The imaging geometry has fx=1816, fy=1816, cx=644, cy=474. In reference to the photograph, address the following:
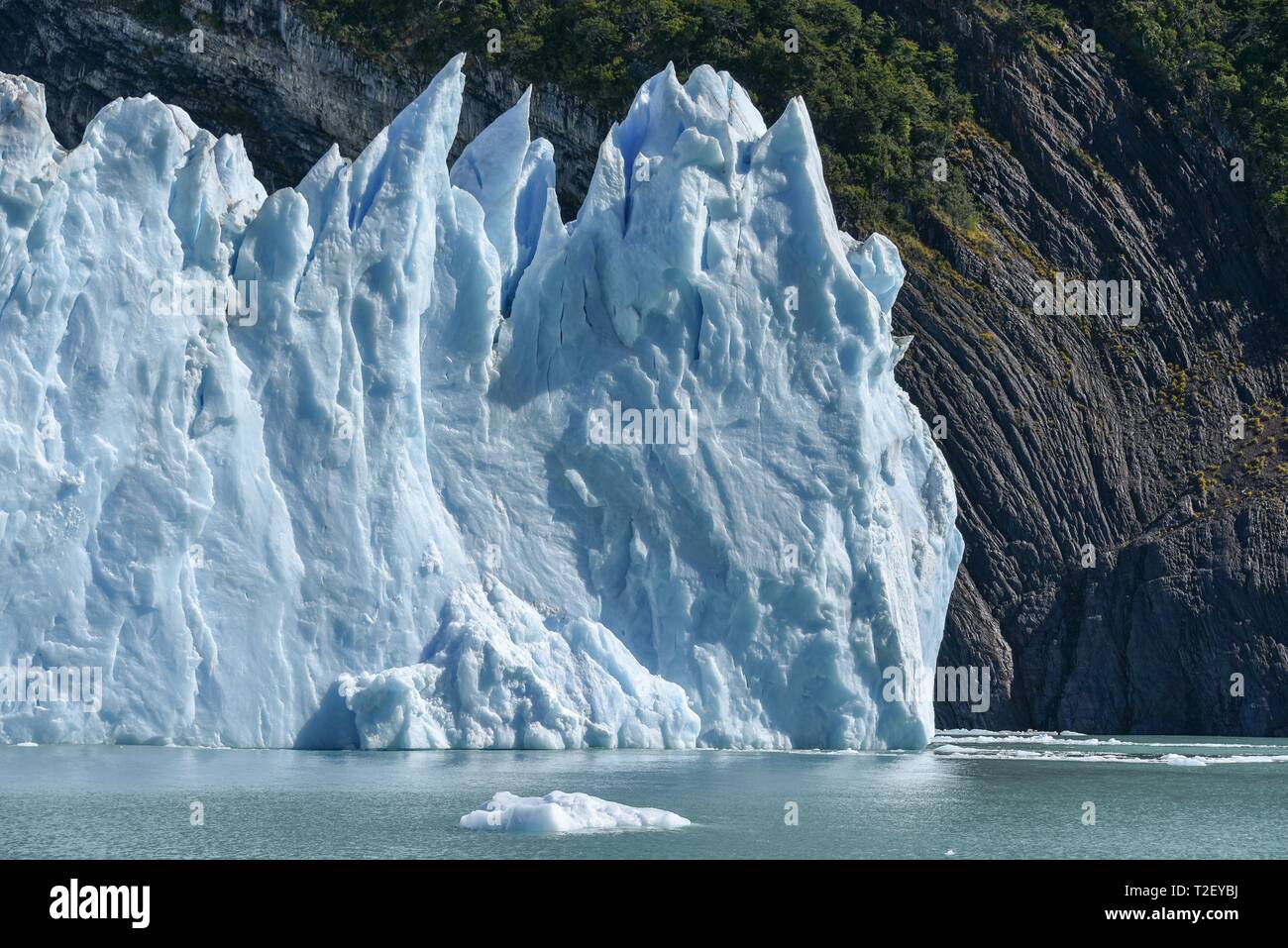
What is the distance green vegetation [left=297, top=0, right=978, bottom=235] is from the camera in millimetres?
42562

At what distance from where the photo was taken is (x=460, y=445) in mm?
26828

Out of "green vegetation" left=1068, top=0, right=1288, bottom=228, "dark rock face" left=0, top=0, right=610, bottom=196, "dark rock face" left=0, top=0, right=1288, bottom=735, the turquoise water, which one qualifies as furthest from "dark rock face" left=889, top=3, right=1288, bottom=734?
the turquoise water

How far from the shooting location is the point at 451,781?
2000cm

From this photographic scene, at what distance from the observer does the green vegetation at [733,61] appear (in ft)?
140

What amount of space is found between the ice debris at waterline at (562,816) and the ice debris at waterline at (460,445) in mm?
7479

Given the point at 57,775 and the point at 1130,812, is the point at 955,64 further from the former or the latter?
the point at 57,775

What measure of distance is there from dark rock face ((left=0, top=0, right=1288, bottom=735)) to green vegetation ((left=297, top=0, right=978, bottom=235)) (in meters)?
0.73

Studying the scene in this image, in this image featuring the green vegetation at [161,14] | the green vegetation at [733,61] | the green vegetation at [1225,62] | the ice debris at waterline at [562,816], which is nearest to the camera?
the ice debris at waterline at [562,816]

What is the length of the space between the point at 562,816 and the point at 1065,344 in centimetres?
2850

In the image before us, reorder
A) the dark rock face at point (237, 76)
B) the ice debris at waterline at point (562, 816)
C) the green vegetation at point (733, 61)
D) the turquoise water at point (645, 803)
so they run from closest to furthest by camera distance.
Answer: the turquoise water at point (645, 803)
the ice debris at waterline at point (562, 816)
the dark rock face at point (237, 76)
the green vegetation at point (733, 61)

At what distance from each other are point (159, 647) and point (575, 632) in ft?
19.3

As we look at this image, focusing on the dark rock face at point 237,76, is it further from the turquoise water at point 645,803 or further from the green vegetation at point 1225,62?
the turquoise water at point 645,803

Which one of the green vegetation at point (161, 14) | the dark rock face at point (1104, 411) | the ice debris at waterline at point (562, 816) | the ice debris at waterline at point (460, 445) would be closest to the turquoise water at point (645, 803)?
the ice debris at waterline at point (562, 816)

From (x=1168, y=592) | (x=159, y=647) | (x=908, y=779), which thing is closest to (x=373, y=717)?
(x=159, y=647)
